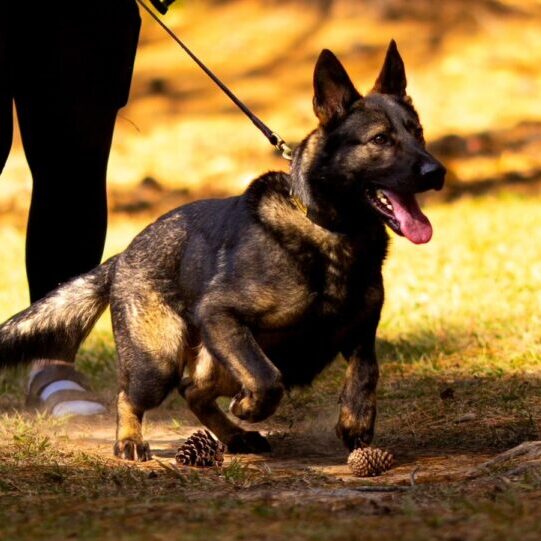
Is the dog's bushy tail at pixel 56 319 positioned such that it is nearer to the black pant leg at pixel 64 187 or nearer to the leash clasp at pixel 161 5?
the black pant leg at pixel 64 187

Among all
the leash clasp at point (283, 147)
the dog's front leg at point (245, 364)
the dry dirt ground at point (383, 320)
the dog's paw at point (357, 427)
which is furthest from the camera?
the leash clasp at point (283, 147)

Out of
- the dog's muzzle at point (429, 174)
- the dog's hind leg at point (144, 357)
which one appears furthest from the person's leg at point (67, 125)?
the dog's muzzle at point (429, 174)

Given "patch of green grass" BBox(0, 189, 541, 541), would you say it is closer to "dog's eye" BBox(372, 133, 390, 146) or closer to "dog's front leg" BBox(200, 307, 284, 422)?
"dog's front leg" BBox(200, 307, 284, 422)

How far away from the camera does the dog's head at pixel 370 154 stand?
477 cm

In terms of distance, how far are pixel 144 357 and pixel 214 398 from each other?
353 mm

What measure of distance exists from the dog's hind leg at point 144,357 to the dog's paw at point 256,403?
50cm

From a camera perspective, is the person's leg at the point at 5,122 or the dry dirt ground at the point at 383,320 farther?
the person's leg at the point at 5,122

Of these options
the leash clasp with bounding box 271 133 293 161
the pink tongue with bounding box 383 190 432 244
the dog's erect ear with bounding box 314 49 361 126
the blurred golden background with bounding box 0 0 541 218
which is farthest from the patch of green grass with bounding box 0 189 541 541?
the blurred golden background with bounding box 0 0 541 218

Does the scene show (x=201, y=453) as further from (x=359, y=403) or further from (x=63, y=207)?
(x=63, y=207)

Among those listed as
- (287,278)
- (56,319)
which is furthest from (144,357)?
(287,278)

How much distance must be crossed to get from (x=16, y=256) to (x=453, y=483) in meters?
7.93

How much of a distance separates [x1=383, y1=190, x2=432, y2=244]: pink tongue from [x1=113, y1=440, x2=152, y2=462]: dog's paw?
1.39 m

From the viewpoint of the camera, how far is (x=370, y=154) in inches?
191

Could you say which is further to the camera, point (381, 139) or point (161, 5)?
point (161, 5)
